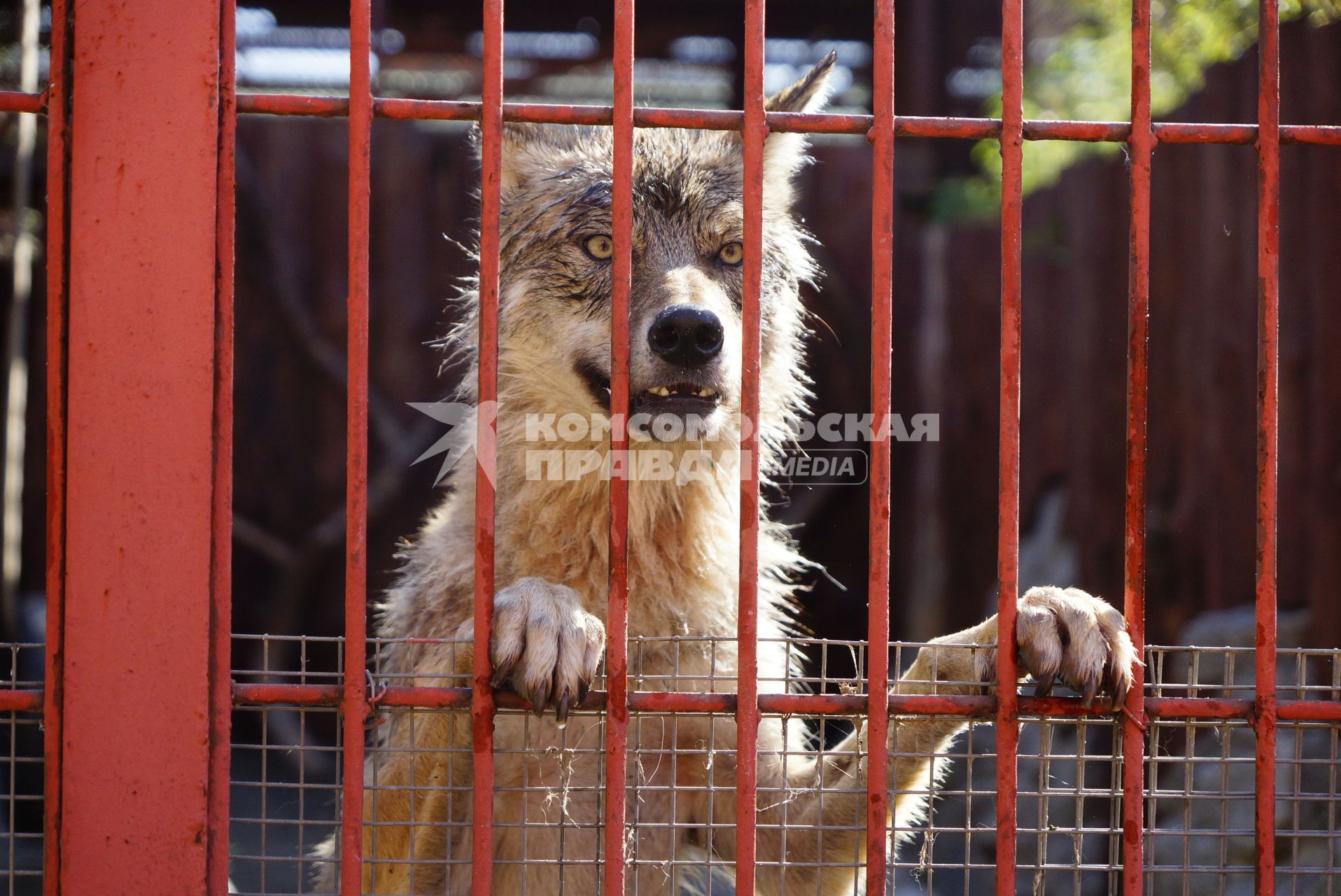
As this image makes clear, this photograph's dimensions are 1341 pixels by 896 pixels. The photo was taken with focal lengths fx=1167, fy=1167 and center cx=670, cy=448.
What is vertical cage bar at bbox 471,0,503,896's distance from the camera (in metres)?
2.12

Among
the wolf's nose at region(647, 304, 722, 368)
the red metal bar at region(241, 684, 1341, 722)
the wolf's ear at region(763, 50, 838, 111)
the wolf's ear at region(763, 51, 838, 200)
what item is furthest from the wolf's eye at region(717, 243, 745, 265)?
the red metal bar at region(241, 684, 1341, 722)

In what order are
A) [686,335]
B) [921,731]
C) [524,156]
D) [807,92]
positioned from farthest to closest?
[524,156], [807,92], [686,335], [921,731]


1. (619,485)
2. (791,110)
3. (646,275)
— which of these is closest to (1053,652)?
(619,485)

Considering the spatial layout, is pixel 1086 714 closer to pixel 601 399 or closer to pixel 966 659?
pixel 966 659

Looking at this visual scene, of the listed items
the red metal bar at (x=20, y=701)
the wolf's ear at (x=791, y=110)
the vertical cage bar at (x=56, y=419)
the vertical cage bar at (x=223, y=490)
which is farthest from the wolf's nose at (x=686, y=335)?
the red metal bar at (x=20, y=701)

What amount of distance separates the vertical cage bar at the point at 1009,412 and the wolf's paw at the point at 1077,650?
75 millimetres

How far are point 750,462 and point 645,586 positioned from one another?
3.64 feet

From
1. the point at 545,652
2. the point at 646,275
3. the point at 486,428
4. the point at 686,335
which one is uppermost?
the point at 646,275

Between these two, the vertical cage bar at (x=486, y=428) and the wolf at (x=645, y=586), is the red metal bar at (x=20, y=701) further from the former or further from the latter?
the vertical cage bar at (x=486, y=428)

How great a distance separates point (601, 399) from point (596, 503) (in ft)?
1.01

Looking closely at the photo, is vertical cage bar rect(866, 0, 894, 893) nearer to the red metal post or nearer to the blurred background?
the red metal post

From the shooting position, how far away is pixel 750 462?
219 cm

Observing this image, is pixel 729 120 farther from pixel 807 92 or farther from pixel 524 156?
pixel 524 156

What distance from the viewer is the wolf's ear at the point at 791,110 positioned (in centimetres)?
345
